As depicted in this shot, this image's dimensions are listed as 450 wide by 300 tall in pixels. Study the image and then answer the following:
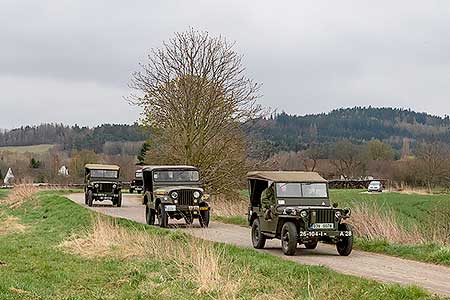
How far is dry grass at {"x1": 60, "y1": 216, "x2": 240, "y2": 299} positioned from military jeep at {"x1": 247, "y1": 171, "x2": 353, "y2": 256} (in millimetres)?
2086

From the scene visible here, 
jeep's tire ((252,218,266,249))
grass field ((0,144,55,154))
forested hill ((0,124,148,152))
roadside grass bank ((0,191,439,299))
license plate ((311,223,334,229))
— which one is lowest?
roadside grass bank ((0,191,439,299))

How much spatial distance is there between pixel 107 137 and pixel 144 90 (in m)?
102

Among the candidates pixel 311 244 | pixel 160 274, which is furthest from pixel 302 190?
pixel 160 274

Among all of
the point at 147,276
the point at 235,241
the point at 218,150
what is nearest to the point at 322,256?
the point at 235,241

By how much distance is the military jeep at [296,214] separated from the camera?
17906mm

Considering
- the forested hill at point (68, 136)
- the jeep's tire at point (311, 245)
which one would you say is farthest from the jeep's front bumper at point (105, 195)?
the forested hill at point (68, 136)

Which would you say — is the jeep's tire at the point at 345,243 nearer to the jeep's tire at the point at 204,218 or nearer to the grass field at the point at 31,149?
the jeep's tire at the point at 204,218

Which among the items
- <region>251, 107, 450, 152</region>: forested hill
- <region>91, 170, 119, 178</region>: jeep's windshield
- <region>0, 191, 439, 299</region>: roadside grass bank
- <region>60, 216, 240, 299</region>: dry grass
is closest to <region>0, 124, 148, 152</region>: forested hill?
<region>251, 107, 450, 152</region>: forested hill

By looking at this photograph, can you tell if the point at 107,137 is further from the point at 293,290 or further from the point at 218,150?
the point at 293,290

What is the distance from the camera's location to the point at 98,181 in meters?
45.3

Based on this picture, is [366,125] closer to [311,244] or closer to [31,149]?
[31,149]

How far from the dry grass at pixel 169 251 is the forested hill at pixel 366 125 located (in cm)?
12634

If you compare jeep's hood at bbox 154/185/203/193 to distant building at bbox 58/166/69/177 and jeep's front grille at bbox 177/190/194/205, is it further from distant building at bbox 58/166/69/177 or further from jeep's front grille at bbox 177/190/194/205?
distant building at bbox 58/166/69/177

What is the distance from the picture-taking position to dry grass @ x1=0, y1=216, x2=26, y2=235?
30.6 m
